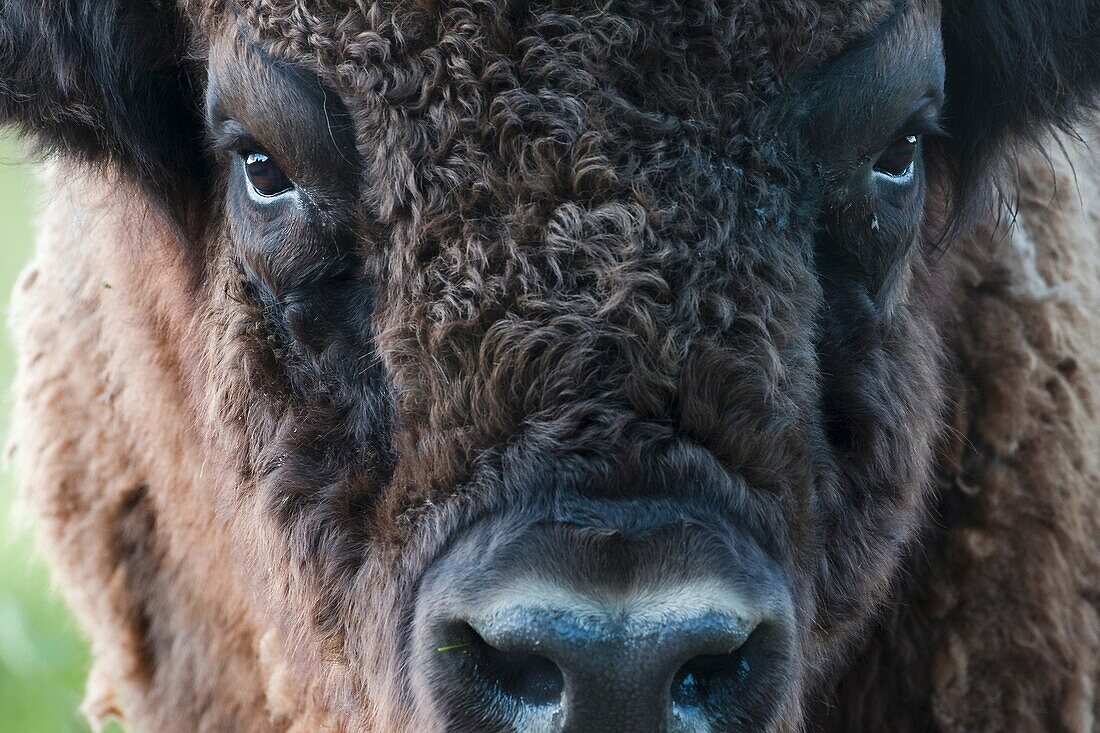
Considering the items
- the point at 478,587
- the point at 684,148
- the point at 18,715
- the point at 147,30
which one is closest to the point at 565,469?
the point at 478,587

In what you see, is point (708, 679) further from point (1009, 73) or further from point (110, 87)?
point (110, 87)

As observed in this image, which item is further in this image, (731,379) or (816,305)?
(816,305)

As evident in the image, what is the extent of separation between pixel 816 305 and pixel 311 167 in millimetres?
1070

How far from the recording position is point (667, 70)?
2.25 m

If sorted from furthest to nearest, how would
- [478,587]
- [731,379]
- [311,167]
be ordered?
[311,167] → [731,379] → [478,587]

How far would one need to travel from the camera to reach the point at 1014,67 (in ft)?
9.41

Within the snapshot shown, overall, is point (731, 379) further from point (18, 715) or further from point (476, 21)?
point (18, 715)

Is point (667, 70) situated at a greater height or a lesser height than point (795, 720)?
greater

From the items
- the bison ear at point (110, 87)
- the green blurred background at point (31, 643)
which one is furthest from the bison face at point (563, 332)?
the green blurred background at point (31, 643)

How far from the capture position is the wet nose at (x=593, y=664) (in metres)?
1.92

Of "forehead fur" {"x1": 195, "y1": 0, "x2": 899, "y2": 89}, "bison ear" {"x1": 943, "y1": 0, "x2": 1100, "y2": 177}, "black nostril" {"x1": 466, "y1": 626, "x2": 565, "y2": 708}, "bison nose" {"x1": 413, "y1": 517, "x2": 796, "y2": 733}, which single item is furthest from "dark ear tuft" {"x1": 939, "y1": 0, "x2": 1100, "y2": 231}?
"black nostril" {"x1": 466, "y1": 626, "x2": 565, "y2": 708}

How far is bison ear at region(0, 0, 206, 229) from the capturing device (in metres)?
2.65

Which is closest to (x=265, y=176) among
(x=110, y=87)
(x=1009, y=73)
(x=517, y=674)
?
(x=110, y=87)

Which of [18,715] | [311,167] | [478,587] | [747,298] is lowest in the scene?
[18,715]
